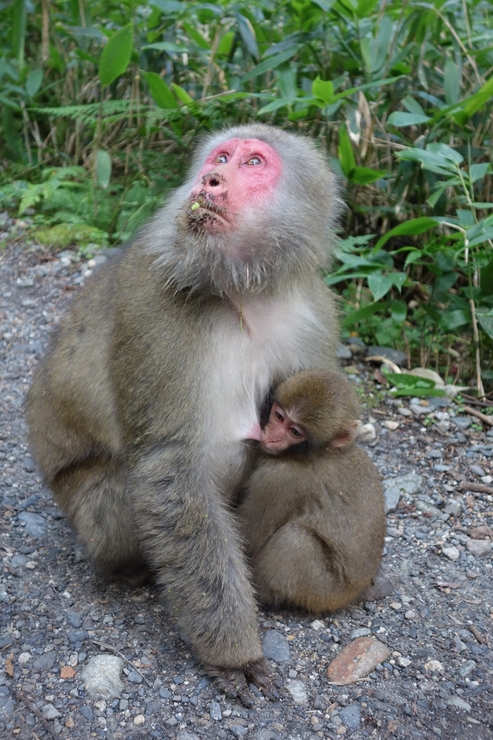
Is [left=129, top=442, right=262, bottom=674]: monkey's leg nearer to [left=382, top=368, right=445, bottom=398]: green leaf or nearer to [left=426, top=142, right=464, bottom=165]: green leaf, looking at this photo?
[left=382, top=368, right=445, bottom=398]: green leaf

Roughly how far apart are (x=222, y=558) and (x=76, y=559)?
952mm

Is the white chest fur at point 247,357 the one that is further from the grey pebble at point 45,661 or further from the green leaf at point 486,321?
the green leaf at point 486,321

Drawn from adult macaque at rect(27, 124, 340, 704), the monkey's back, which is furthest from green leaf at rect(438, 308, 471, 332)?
the monkey's back

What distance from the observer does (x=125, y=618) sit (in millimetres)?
3332

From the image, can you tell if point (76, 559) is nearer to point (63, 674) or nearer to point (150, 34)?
point (63, 674)

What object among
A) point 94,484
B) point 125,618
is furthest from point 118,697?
point 94,484

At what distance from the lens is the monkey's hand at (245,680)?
2969 mm

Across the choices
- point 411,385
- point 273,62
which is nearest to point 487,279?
point 411,385

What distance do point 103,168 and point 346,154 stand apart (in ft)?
6.48

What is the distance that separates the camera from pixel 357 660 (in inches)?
125

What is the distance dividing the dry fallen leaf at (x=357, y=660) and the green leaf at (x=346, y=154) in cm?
309

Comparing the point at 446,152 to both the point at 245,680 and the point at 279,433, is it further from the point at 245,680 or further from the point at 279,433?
the point at 245,680

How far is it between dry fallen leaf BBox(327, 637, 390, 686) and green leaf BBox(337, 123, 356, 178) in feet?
10.1

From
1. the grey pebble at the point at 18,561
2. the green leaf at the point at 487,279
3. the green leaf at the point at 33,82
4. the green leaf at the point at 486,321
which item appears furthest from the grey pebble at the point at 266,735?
the green leaf at the point at 33,82
